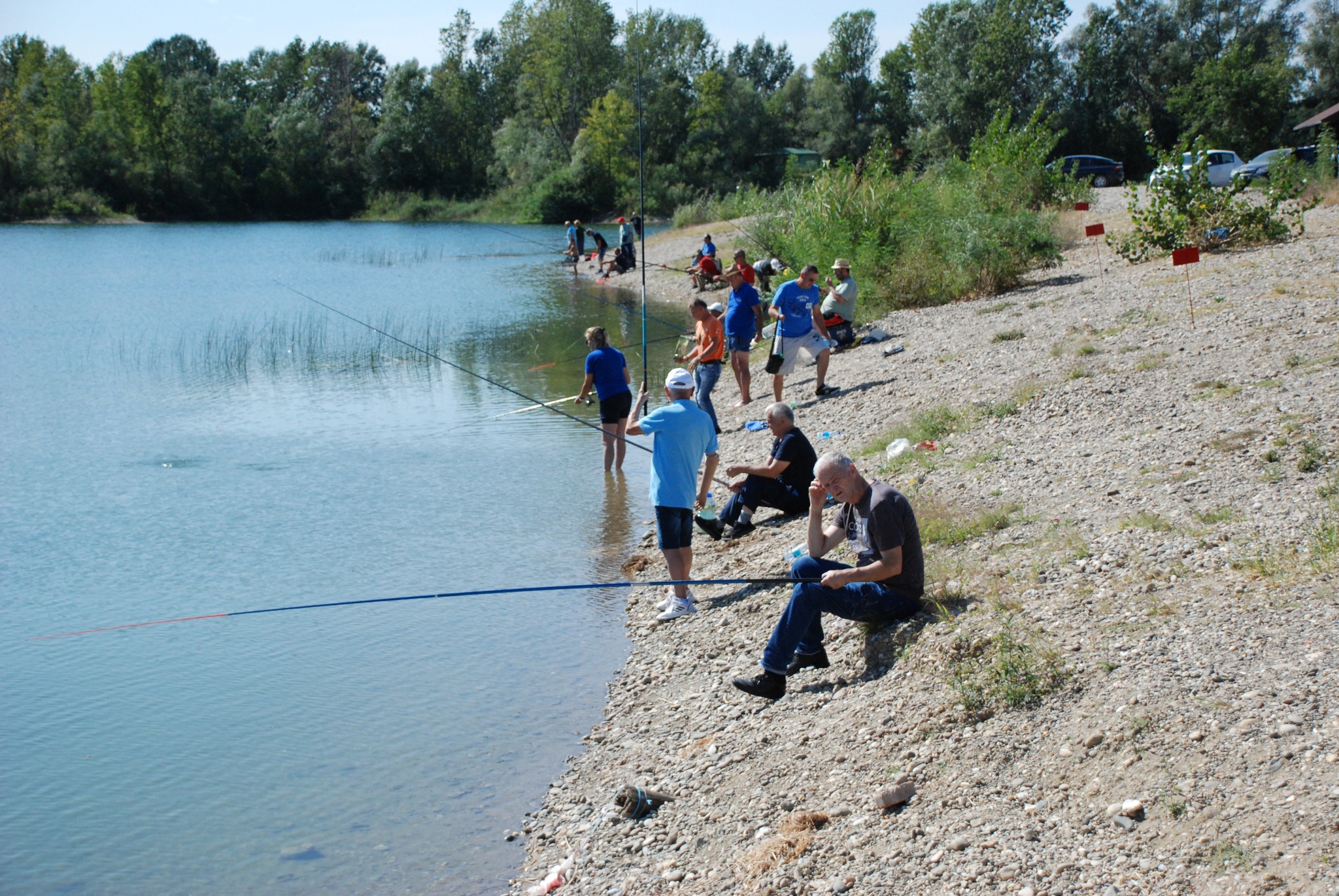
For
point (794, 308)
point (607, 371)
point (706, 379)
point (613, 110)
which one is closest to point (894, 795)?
point (607, 371)

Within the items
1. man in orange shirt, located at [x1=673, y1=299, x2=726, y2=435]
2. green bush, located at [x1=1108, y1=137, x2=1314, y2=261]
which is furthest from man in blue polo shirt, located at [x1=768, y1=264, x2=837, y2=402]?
green bush, located at [x1=1108, y1=137, x2=1314, y2=261]

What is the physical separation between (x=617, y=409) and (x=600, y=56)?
7130cm

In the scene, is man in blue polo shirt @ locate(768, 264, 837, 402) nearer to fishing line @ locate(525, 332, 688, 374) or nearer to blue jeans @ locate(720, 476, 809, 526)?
blue jeans @ locate(720, 476, 809, 526)

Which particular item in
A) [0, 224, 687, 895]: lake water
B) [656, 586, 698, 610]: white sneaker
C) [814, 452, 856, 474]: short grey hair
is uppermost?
[814, 452, 856, 474]: short grey hair

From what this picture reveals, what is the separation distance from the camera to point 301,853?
19.1 feet

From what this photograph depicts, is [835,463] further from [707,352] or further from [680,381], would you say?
[707,352]

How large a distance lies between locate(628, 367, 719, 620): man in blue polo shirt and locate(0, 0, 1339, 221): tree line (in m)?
46.3

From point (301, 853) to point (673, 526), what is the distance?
3.23m

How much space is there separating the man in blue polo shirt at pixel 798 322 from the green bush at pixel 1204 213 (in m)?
6.93

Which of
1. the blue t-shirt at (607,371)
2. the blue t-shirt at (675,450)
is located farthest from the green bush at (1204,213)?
the blue t-shirt at (675,450)

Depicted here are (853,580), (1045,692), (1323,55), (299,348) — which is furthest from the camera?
(1323,55)

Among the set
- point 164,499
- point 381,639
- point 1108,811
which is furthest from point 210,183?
point 1108,811

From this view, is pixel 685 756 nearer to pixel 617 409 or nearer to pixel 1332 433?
pixel 1332 433

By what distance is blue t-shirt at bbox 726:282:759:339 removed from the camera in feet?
44.8
